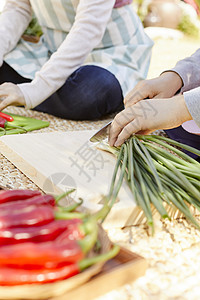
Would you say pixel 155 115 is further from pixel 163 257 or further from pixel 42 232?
pixel 42 232

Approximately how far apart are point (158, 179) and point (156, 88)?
2.38 feet

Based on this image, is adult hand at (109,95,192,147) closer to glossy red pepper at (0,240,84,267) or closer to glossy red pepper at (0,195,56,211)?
glossy red pepper at (0,195,56,211)

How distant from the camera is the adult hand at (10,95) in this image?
2.59 metres

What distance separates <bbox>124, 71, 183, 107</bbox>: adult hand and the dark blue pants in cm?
83

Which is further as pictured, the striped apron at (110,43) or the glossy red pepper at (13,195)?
the striped apron at (110,43)

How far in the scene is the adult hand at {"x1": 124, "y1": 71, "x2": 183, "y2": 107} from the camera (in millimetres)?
1950

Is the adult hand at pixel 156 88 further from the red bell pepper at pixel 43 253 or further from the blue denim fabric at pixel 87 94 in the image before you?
the red bell pepper at pixel 43 253

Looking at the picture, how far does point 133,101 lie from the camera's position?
195 cm

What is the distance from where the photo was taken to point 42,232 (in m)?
0.93

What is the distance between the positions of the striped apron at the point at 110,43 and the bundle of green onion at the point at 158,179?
1.43 meters

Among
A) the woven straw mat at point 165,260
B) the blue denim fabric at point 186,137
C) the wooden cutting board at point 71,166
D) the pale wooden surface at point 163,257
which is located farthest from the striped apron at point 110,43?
the woven straw mat at point 165,260

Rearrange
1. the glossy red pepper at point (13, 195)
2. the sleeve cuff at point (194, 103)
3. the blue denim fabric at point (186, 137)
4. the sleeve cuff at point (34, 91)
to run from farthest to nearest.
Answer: the sleeve cuff at point (34, 91)
the blue denim fabric at point (186, 137)
the sleeve cuff at point (194, 103)
the glossy red pepper at point (13, 195)

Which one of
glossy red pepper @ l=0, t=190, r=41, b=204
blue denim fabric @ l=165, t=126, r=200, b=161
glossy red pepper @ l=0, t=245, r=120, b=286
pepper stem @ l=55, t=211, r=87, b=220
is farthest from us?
blue denim fabric @ l=165, t=126, r=200, b=161

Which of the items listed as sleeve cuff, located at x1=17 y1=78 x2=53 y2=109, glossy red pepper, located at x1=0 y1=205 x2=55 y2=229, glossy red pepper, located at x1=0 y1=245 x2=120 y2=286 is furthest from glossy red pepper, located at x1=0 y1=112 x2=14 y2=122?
glossy red pepper, located at x1=0 y1=245 x2=120 y2=286
